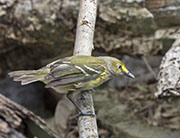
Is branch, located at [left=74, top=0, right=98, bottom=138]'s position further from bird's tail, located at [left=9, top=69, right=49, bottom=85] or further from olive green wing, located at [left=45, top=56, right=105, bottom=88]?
bird's tail, located at [left=9, top=69, right=49, bottom=85]

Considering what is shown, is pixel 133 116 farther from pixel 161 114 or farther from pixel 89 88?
pixel 89 88

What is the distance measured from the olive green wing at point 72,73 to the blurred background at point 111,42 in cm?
80

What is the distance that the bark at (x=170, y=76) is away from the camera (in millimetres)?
2502

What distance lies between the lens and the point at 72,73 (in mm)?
2383

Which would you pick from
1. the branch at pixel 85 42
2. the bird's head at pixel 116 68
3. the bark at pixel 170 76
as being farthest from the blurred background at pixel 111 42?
the bird's head at pixel 116 68

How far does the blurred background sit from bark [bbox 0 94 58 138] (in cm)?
6

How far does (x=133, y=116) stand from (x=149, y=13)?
4.55ft

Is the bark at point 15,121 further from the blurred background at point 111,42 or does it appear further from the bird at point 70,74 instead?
the bird at point 70,74

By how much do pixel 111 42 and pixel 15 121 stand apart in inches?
61.2

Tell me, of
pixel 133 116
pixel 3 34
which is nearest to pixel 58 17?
pixel 3 34

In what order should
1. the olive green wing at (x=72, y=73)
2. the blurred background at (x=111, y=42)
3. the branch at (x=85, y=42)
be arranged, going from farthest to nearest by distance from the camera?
the blurred background at (x=111, y=42) → the olive green wing at (x=72, y=73) → the branch at (x=85, y=42)

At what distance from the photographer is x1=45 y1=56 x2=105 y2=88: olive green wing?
7.58 ft

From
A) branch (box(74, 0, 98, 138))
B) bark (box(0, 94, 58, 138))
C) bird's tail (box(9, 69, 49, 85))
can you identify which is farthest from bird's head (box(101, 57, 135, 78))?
bark (box(0, 94, 58, 138))

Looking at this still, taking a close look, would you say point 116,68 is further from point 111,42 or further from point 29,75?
point 111,42
